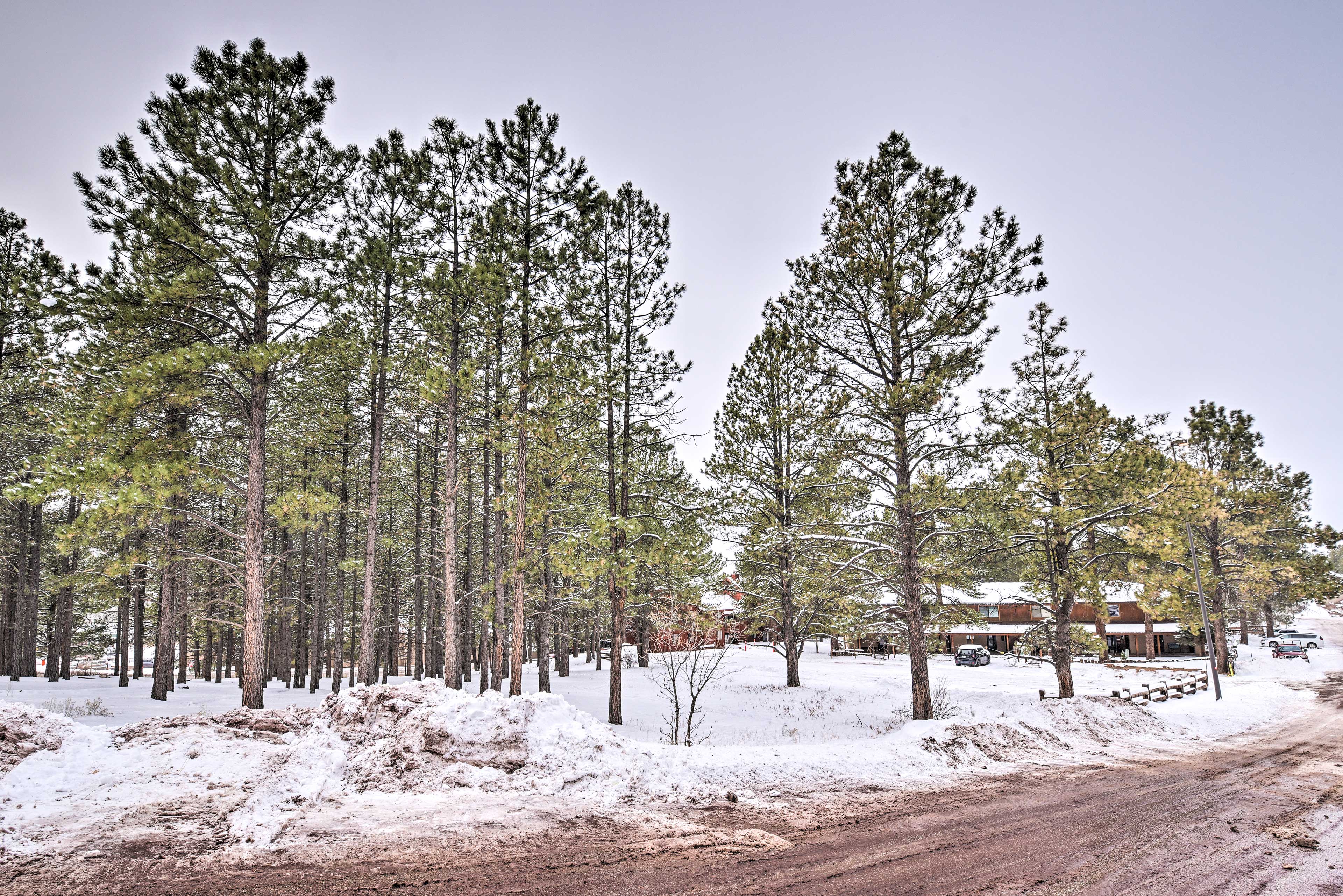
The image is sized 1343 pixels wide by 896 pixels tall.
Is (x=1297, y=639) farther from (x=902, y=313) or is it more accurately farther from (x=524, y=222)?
(x=524, y=222)

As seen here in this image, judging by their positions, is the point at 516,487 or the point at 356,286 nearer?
the point at 516,487

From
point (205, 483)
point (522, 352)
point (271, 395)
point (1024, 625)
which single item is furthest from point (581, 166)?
point (1024, 625)

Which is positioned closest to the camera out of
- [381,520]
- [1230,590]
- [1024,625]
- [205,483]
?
[205,483]

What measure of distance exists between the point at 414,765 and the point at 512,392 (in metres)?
10.5

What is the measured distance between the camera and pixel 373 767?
7.46 m

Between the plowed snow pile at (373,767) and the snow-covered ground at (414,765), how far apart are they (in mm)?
27

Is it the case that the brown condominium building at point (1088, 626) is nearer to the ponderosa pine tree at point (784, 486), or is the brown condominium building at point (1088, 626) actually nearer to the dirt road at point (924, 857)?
the ponderosa pine tree at point (784, 486)

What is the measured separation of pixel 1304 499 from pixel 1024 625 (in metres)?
22.5

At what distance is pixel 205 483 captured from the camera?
12.2 metres

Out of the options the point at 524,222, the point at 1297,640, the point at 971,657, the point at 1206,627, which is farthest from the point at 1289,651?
the point at 524,222

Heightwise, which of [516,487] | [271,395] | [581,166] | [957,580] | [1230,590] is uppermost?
[581,166]

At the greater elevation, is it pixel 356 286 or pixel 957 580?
pixel 356 286

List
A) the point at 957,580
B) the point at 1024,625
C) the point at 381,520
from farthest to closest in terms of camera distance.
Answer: the point at 1024,625 < the point at 381,520 < the point at 957,580

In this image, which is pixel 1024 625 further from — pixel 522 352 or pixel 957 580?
pixel 522 352
